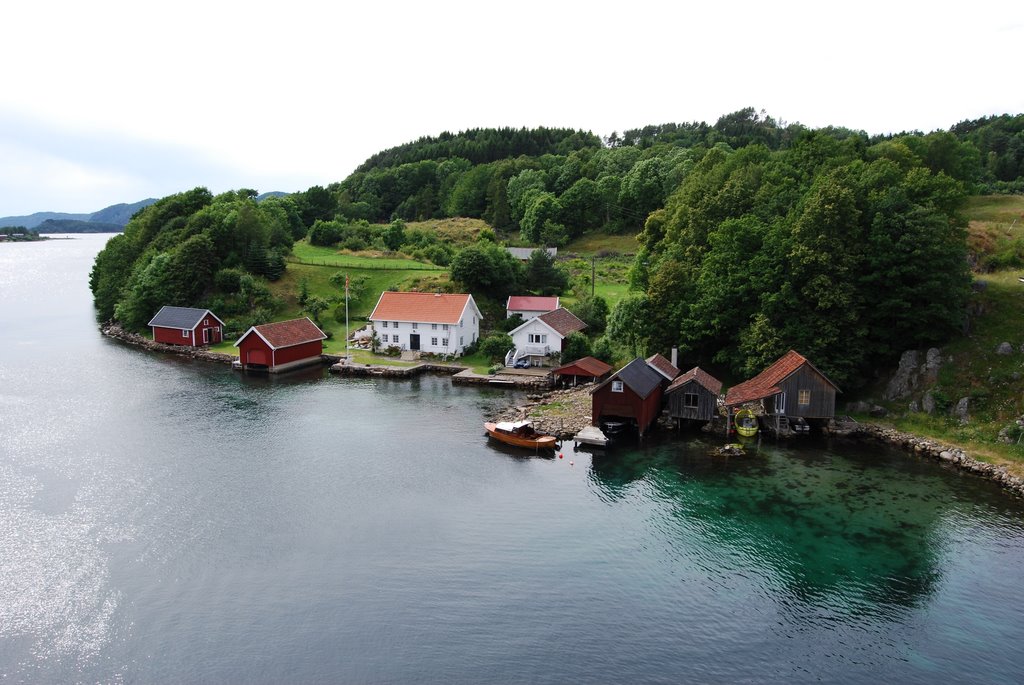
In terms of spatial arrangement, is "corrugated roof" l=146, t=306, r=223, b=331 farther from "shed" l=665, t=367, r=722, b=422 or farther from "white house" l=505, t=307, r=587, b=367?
"shed" l=665, t=367, r=722, b=422

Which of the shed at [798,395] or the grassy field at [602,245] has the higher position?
the grassy field at [602,245]

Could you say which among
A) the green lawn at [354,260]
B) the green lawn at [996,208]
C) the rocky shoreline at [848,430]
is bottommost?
the rocky shoreline at [848,430]

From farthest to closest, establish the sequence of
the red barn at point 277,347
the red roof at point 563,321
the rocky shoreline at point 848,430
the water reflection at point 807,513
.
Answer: the red barn at point 277,347 < the red roof at point 563,321 < the rocky shoreline at point 848,430 < the water reflection at point 807,513

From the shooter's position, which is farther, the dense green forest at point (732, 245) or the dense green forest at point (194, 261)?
the dense green forest at point (194, 261)

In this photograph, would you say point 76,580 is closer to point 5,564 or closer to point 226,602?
point 5,564

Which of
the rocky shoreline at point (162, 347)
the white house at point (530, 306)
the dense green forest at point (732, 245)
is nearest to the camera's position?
the dense green forest at point (732, 245)

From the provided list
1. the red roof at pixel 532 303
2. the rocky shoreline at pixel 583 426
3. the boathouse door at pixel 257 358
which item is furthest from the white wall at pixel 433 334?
the boathouse door at pixel 257 358

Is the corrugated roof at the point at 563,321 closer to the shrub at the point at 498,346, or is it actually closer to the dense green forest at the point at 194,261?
the shrub at the point at 498,346

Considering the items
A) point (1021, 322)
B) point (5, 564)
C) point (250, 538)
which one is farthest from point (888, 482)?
point (5, 564)
